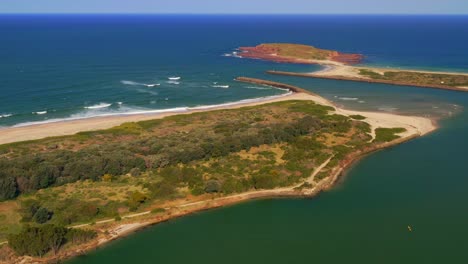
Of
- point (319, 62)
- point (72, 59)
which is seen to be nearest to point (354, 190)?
point (319, 62)

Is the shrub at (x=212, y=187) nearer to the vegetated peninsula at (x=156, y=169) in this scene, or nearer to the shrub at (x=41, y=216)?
the vegetated peninsula at (x=156, y=169)

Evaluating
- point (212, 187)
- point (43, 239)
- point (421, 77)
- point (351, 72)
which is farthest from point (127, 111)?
point (421, 77)

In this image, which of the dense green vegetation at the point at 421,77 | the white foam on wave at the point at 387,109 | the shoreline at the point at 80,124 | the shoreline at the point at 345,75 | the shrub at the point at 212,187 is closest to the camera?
the shrub at the point at 212,187

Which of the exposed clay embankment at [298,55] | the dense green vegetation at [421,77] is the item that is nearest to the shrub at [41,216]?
the dense green vegetation at [421,77]

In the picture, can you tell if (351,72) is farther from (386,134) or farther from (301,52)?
(386,134)

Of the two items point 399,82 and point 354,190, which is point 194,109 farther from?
point 399,82

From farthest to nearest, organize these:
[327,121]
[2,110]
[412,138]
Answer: [2,110] → [327,121] → [412,138]
